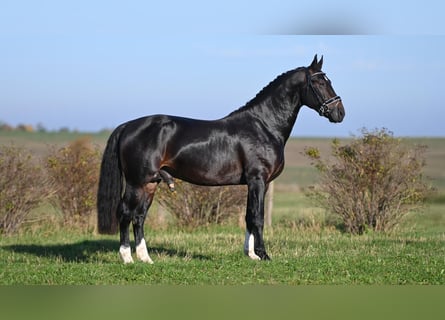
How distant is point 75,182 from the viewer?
14.9 meters

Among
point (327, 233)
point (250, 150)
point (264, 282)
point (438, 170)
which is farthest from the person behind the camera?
point (438, 170)

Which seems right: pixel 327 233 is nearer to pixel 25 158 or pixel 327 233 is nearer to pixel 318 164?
pixel 318 164

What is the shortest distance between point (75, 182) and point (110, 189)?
222 inches

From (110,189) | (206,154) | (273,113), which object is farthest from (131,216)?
(273,113)

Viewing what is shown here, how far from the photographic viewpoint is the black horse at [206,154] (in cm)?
935

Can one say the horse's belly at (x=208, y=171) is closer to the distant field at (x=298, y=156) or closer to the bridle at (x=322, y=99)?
the bridle at (x=322, y=99)

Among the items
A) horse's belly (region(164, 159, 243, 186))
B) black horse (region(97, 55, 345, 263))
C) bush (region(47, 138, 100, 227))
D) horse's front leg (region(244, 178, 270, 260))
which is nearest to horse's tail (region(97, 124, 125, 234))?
black horse (region(97, 55, 345, 263))

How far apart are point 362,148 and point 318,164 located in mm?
1022

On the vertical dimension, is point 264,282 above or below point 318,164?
below

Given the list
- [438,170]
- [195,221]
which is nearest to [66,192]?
[195,221]

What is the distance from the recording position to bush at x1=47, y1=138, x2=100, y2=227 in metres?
14.9

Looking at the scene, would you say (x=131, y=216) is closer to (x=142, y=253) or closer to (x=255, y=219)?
(x=142, y=253)

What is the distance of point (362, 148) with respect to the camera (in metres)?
14.2

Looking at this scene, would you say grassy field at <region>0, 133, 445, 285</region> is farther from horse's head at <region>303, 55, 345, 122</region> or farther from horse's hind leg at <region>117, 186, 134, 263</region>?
horse's head at <region>303, 55, 345, 122</region>
